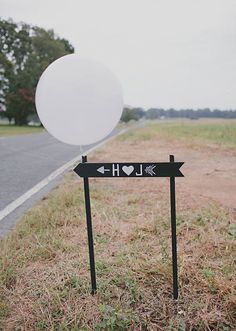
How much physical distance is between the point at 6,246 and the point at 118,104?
72.9 inches

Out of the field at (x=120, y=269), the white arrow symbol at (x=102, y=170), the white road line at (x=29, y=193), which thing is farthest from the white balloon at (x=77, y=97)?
the white road line at (x=29, y=193)

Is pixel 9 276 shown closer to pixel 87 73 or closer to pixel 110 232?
pixel 110 232

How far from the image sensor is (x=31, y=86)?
137 ft

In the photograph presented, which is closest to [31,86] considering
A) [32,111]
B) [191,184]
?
[32,111]

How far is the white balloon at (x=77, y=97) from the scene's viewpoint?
2186mm

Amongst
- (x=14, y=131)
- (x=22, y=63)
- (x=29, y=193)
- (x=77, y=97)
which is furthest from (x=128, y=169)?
(x=22, y=63)

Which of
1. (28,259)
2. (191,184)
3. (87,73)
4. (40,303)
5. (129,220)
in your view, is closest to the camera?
(87,73)

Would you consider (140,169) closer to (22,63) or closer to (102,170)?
(102,170)

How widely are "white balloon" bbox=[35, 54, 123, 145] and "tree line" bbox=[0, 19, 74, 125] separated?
38.7m

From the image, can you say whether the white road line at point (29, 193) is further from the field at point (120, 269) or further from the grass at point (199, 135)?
the grass at point (199, 135)

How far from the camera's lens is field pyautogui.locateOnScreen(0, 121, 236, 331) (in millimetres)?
2188

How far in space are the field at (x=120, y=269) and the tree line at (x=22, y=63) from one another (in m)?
37.6

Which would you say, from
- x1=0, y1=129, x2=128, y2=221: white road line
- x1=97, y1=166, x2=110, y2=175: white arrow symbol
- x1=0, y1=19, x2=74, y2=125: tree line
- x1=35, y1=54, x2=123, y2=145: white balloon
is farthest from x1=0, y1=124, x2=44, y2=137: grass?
x1=97, y1=166, x2=110, y2=175: white arrow symbol

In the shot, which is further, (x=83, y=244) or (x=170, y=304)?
(x=83, y=244)
